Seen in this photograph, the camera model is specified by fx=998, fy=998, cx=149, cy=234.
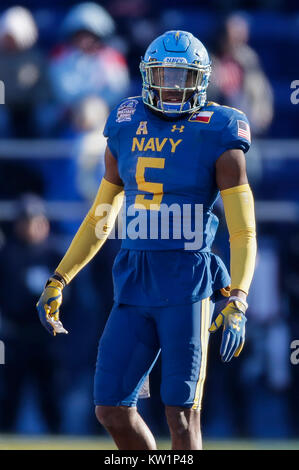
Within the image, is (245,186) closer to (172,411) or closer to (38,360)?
(172,411)

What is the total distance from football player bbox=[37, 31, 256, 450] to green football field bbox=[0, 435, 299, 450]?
7.33 ft

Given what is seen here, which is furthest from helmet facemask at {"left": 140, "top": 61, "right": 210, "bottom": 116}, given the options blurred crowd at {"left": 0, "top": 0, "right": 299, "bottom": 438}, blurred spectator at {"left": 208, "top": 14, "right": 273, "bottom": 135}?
blurred spectator at {"left": 208, "top": 14, "right": 273, "bottom": 135}

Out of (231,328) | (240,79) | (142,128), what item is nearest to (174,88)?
(142,128)

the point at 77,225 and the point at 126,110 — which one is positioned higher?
the point at 126,110

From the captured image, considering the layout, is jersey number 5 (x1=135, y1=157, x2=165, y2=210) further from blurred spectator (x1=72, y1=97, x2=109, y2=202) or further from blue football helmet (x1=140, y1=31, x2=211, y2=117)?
blurred spectator (x1=72, y1=97, x2=109, y2=202)

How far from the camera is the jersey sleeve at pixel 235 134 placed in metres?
3.73

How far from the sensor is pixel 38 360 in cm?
635

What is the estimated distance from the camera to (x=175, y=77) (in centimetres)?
385

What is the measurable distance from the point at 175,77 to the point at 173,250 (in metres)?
0.67

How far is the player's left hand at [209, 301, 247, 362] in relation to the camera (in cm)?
356

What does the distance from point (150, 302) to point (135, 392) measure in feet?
1.12

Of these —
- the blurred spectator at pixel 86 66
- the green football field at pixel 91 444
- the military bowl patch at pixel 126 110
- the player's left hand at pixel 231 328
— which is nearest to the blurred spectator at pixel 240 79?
the blurred spectator at pixel 86 66

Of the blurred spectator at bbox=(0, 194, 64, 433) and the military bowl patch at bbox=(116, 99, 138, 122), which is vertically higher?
the military bowl patch at bbox=(116, 99, 138, 122)

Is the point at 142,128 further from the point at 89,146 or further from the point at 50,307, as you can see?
the point at 89,146
